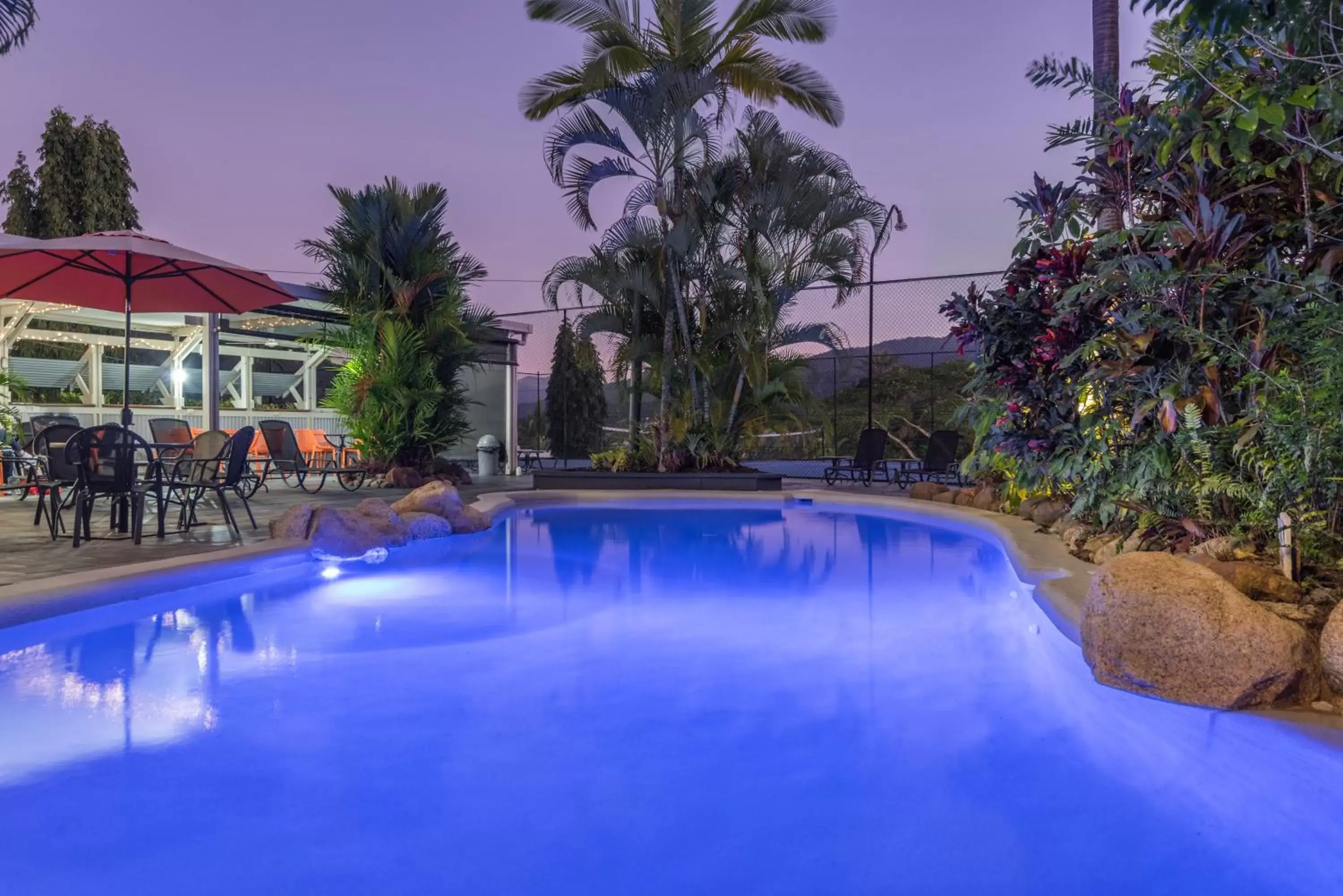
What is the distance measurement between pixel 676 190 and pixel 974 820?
31.3ft

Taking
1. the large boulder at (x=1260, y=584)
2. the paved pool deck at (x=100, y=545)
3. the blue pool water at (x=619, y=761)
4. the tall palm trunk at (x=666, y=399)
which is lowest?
the blue pool water at (x=619, y=761)

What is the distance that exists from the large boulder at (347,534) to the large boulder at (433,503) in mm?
789

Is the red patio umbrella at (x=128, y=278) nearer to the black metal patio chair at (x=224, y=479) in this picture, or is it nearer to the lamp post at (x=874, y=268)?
the black metal patio chair at (x=224, y=479)

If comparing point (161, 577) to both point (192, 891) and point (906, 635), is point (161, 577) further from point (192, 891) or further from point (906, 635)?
point (906, 635)

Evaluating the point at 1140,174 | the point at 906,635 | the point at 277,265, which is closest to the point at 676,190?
the point at 1140,174

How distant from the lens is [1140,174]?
475 cm

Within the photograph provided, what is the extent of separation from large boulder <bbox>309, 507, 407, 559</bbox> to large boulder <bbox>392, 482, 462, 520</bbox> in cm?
79

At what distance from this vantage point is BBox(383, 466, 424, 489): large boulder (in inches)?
448

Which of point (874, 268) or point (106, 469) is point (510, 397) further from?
point (106, 469)

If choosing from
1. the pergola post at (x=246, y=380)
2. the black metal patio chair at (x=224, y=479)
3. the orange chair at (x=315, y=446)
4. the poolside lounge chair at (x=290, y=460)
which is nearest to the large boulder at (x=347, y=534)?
the black metal patio chair at (x=224, y=479)

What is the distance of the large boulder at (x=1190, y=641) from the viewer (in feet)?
9.28

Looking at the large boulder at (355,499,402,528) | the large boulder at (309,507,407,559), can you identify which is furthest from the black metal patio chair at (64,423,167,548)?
the large boulder at (355,499,402,528)

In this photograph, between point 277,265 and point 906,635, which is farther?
point 277,265

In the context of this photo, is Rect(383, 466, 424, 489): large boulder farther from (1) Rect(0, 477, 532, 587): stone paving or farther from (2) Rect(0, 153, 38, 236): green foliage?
(2) Rect(0, 153, 38, 236): green foliage
